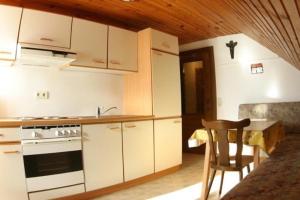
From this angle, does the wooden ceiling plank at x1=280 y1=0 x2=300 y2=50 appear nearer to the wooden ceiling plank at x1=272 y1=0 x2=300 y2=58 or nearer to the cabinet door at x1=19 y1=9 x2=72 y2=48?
the wooden ceiling plank at x1=272 y1=0 x2=300 y2=58

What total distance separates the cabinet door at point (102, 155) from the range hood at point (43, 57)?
819 millimetres

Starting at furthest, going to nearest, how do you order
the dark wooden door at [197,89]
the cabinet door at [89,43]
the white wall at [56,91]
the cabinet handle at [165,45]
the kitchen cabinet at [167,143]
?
the dark wooden door at [197,89]
the cabinet handle at [165,45]
the kitchen cabinet at [167,143]
the cabinet door at [89,43]
the white wall at [56,91]

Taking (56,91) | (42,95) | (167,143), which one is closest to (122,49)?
(56,91)

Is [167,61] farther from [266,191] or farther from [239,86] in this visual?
[266,191]

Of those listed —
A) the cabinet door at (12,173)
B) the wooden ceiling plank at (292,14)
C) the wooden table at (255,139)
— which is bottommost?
the cabinet door at (12,173)

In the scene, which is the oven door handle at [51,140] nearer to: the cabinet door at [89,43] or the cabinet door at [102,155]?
the cabinet door at [102,155]

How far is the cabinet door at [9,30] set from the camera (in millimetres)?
2553

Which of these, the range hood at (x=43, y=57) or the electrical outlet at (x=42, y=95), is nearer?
the range hood at (x=43, y=57)

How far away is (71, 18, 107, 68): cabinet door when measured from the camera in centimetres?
305

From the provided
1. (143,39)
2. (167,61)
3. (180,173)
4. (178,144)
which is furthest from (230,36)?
(180,173)

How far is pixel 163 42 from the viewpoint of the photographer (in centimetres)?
373

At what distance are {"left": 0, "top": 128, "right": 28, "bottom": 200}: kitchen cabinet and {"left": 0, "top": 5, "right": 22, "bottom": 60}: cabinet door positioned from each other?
2.65ft

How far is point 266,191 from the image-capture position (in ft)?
3.67

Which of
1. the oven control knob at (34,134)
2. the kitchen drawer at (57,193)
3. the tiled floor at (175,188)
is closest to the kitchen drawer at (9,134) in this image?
the oven control knob at (34,134)
